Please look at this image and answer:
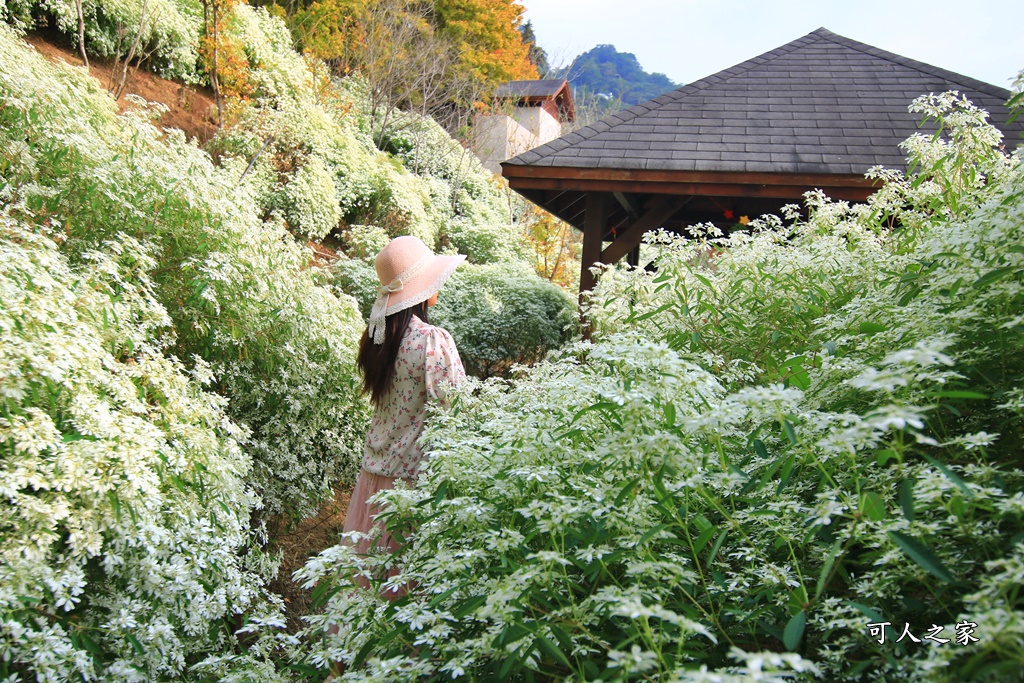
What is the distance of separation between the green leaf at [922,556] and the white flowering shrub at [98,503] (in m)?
1.32

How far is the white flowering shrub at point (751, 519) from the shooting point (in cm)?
99

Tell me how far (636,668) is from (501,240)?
996 centimetres

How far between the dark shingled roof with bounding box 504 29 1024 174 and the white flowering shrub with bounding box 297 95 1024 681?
388 centimetres

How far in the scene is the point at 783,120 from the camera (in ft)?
20.2

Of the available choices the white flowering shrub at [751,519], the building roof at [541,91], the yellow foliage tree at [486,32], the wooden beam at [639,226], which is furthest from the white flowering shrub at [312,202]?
the building roof at [541,91]

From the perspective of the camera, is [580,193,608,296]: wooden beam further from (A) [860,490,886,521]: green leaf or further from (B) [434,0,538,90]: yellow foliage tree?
(B) [434,0,538,90]: yellow foliage tree

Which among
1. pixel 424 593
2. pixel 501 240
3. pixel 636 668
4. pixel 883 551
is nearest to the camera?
pixel 636 668

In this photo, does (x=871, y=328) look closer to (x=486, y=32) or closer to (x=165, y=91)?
(x=165, y=91)

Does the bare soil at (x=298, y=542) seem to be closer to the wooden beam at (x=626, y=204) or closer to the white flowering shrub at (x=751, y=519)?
the white flowering shrub at (x=751, y=519)

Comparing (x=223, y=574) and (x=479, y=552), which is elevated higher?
(x=479, y=552)

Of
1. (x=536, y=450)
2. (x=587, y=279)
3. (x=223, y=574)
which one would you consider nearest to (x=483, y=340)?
(x=587, y=279)

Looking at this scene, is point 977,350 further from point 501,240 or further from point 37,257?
point 501,240

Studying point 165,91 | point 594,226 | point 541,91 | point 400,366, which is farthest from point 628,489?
point 541,91

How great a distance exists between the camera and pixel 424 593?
1468mm
